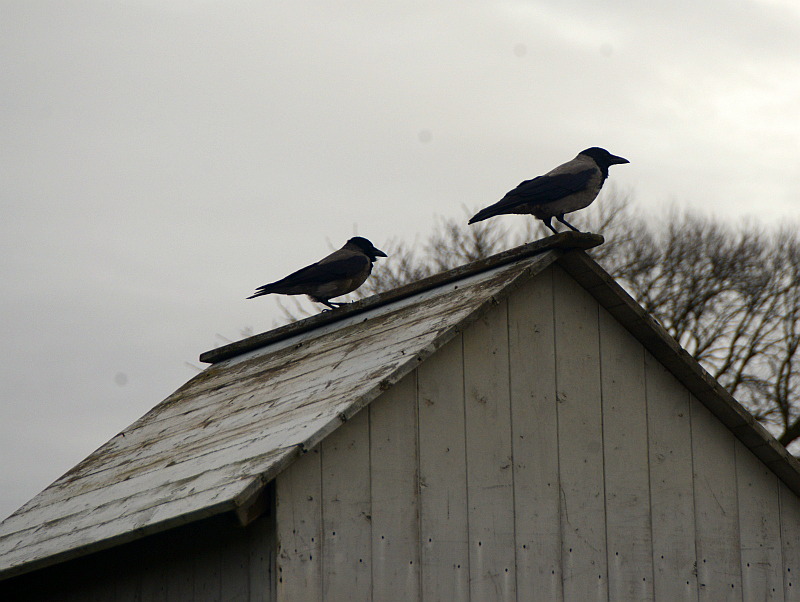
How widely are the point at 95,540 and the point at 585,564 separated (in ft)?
8.91

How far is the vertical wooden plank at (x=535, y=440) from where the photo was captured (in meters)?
5.45

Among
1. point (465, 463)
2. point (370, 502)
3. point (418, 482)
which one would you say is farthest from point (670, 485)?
point (370, 502)

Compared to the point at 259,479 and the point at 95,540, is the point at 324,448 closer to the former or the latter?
the point at 259,479

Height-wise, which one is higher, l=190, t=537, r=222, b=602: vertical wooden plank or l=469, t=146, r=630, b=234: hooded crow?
l=469, t=146, r=630, b=234: hooded crow

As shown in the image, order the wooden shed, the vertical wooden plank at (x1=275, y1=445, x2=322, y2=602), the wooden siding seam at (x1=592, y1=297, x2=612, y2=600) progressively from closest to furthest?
the vertical wooden plank at (x1=275, y1=445, x2=322, y2=602) < the wooden shed < the wooden siding seam at (x1=592, y1=297, x2=612, y2=600)

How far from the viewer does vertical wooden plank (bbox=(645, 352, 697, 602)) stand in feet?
19.4

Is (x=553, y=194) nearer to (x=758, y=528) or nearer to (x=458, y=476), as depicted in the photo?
(x=758, y=528)

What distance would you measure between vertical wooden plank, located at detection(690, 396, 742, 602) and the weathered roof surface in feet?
5.15

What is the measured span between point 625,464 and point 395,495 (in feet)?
5.46

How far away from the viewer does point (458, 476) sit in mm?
5320

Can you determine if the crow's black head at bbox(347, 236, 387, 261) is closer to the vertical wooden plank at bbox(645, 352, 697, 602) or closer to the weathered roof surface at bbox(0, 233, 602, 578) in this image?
the weathered roof surface at bbox(0, 233, 602, 578)

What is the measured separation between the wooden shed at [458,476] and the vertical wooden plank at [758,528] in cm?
1

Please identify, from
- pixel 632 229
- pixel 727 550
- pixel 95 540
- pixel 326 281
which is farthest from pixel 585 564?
pixel 632 229

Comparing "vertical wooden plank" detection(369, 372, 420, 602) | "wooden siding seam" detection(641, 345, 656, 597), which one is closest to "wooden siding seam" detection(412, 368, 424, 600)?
"vertical wooden plank" detection(369, 372, 420, 602)
